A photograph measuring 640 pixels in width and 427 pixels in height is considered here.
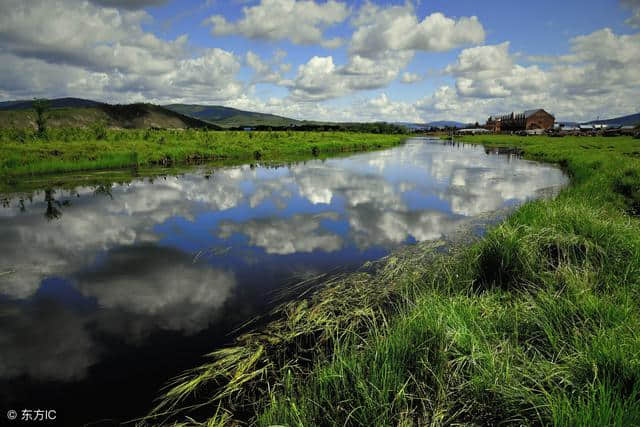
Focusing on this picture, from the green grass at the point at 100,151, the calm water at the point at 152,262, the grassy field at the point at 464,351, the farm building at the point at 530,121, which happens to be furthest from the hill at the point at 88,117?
the grassy field at the point at 464,351

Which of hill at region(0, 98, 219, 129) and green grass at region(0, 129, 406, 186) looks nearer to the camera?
green grass at region(0, 129, 406, 186)

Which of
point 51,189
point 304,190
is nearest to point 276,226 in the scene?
point 304,190

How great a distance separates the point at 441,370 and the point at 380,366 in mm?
762

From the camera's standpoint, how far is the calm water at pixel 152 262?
18.5ft

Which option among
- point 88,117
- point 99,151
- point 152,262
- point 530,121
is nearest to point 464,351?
point 152,262

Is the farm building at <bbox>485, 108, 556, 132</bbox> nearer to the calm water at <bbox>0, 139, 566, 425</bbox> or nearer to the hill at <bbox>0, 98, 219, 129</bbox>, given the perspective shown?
the calm water at <bbox>0, 139, 566, 425</bbox>

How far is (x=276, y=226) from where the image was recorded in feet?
45.6

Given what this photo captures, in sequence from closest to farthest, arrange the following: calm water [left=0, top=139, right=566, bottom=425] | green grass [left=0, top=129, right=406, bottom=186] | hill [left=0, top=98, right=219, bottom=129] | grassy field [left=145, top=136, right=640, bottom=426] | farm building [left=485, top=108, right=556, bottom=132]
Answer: grassy field [left=145, top=136, right=640, bottom=426] < calm water [left=0, top=139, right=566, bottom=425] < green grass [left=0, top=129, right=406, bottom=186] < farm building [left=485, top=108, right=556, bottom=132] < hill [left=0, top=98, right=219, bottom=129]

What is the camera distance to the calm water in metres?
5.63

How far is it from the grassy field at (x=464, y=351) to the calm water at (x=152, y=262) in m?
1.23

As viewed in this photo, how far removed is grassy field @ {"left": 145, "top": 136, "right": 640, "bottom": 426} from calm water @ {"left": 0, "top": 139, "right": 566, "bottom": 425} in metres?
1.23

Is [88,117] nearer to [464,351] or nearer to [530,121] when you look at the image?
[530,121]

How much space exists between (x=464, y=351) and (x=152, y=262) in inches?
355

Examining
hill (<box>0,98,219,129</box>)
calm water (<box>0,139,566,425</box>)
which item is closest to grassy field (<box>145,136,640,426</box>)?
calm water (<box>0,139,566,425</box>)
